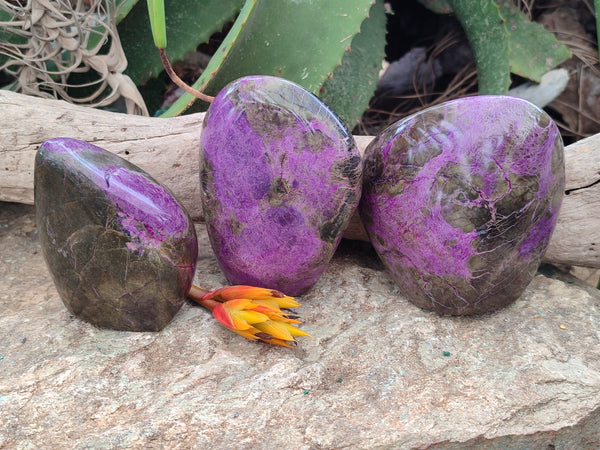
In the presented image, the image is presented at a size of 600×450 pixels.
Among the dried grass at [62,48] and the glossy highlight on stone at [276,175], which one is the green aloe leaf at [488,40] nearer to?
the glossy highlight on stone at [276,175]

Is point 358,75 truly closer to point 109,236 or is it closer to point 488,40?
point 488,40

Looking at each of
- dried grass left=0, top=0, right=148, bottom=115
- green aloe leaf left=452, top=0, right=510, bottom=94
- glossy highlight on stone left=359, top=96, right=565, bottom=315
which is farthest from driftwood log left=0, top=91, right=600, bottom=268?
green aloe leaf left=452, top=0, right=510, bottom=94

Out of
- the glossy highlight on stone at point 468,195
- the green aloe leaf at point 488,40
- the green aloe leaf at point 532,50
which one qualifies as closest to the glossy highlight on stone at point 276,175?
the glossy highlight on stone at point 468,195

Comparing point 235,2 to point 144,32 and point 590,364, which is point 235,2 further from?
point 590,364

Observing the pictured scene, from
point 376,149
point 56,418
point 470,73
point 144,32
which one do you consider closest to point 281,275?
point 376,149

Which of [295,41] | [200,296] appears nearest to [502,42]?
[295,41]
